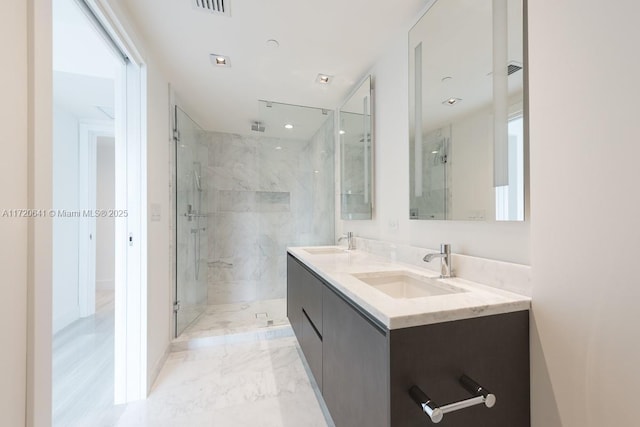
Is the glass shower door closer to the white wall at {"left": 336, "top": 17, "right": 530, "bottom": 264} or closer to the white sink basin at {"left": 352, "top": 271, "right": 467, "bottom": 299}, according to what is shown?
the white wall at {"left": 336, "top": 17, "right": 530, "bottom": 264}

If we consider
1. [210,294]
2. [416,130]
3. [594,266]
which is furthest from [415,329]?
[210,294]

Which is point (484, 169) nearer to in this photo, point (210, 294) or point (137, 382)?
point (137, 382)

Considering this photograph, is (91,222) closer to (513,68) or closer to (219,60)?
(219,60)

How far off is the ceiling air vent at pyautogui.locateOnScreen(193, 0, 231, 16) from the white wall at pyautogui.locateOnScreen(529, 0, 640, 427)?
134 centimetres

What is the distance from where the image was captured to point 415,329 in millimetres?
726

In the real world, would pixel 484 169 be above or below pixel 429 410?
above

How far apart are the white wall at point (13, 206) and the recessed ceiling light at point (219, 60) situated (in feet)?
3.68

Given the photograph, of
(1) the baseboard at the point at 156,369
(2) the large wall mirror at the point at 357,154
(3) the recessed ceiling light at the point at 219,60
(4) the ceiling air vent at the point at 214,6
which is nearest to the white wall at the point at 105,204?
(1) the baseboard at the point at 156,369

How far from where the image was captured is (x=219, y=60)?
182cm

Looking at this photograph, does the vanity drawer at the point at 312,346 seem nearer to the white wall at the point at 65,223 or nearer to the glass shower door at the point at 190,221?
the glass shower door at the point at 190,221

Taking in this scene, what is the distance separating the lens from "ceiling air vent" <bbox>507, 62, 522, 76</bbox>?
922 millimetres

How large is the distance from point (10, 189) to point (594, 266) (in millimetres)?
1617

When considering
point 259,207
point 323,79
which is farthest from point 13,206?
point 259,207

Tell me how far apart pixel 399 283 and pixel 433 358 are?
2.00ft
